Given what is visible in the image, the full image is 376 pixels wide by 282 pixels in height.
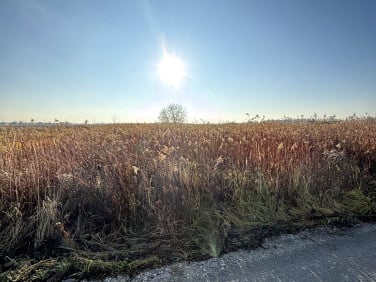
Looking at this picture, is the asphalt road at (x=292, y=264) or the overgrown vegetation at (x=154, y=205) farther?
the overgrown vegetation at (x=154, y=205)

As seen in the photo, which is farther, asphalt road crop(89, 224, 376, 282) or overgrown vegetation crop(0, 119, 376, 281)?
overgrown vegetation crop(0, 119, 376, 281)

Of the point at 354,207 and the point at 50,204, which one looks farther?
the point at 354,207

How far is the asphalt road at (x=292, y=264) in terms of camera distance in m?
2.16

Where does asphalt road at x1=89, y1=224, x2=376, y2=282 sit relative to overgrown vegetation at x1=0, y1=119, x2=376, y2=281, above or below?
below

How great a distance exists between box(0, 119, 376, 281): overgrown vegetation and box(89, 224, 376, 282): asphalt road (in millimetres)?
161

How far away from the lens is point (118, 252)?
2566mm

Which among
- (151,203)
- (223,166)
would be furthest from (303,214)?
(151,203)

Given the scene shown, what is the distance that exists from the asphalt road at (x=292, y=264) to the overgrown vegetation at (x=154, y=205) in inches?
6.4

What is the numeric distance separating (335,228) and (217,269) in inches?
64.9

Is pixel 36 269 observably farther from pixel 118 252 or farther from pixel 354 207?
pixel 354 207

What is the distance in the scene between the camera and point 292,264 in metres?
2.33

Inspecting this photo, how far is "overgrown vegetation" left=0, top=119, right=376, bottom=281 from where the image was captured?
2.55m

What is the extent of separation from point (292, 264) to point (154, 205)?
5.38 ft

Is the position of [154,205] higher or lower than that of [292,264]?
higher
